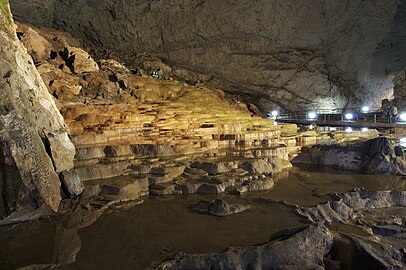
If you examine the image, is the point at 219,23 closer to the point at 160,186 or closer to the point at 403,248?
the point at 160,186

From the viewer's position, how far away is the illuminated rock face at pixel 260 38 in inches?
618

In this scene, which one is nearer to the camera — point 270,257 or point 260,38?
point 270,257

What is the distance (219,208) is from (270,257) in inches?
80.0

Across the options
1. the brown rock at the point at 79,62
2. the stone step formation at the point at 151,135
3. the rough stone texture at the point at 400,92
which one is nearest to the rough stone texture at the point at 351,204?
the stone step formation at the point at 151,135

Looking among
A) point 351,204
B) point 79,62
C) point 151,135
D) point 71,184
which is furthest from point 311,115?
point 71,184

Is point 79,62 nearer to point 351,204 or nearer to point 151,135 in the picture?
point 151,135

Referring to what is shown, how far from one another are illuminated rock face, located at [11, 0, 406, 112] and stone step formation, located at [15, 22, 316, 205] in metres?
3.41

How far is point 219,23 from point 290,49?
15.7 feet

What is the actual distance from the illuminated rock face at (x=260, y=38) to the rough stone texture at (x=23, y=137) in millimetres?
10680

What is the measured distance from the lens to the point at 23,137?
17.1ft

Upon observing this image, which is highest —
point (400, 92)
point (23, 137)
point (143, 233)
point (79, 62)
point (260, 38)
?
point (260, 38)

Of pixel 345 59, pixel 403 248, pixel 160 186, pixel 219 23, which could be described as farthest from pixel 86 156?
pixel 345 59

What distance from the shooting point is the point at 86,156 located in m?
7.50

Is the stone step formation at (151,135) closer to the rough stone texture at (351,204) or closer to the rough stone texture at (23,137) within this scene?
the rough stone texture at (23,137)
